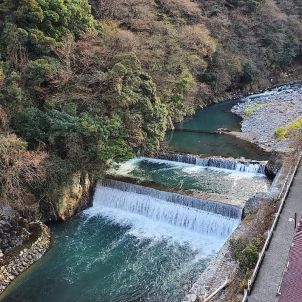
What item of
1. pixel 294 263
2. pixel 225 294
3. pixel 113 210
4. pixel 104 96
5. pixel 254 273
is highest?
pixel 104 96

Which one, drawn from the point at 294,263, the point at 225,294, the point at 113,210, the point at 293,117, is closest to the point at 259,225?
the point at 225,294

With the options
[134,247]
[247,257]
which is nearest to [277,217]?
[247,257]

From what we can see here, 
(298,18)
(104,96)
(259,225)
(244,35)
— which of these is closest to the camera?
(259,225)

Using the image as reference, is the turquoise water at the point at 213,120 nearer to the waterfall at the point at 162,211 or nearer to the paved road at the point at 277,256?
the waterfall at the point at 162,211

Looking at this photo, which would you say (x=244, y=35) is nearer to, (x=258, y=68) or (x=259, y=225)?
(x=258, y=68)

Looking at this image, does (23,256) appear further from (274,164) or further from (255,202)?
(274,164)

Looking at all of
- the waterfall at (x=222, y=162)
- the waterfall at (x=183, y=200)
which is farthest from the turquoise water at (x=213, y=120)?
the waterfall at (x=183, y=200)

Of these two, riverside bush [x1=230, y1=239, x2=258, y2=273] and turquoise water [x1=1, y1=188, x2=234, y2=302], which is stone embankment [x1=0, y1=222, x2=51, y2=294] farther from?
riverside bush [x1=230, y1=239, x2=258, y2=273]
